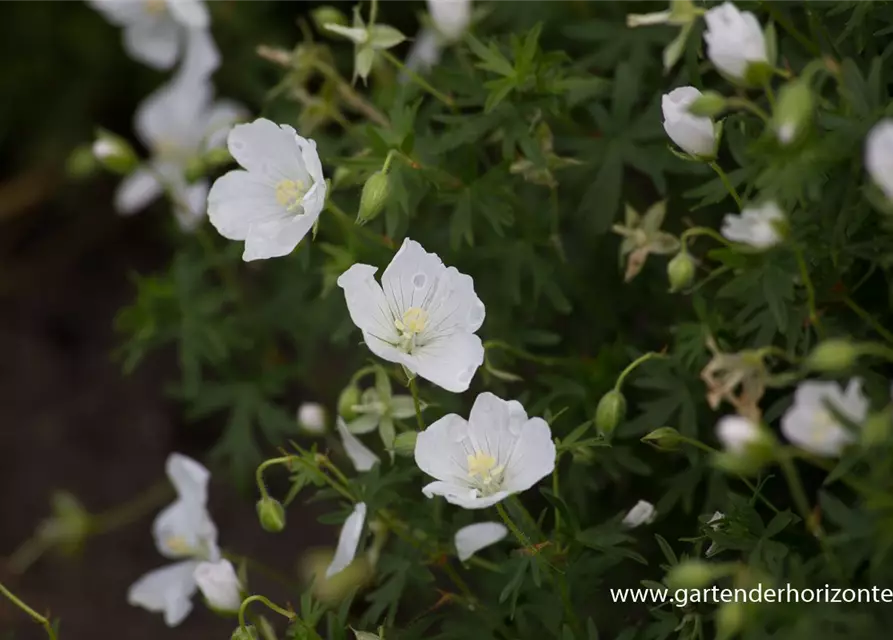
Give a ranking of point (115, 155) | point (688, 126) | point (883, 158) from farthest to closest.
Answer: point (115, 155), point (688, 126), point (883, 158)

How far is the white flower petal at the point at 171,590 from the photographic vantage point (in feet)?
4.98

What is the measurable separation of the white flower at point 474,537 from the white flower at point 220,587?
0.28m

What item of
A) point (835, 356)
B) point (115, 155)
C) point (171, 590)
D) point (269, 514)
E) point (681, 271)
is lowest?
point (171, 590)

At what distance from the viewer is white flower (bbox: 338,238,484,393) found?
121 cm

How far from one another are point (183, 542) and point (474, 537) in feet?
1.57

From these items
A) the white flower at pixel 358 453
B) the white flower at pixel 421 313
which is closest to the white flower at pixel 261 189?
the white flower at pixel 421 313

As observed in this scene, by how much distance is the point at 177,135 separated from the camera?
199 cm

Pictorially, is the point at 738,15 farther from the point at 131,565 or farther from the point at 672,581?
the point at 131,565

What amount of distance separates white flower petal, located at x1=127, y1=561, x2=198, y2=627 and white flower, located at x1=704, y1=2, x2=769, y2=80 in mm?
1012

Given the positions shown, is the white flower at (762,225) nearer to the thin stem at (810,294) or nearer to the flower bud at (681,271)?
the thin stem at (810,294)

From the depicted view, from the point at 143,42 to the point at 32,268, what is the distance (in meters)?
0.79

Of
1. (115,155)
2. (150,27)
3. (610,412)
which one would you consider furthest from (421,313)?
(150,27)

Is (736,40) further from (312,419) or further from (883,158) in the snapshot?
(312,419)

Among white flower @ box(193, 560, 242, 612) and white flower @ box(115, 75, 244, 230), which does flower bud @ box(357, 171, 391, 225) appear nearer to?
white flower @ box(193, 560, 242, 612)
